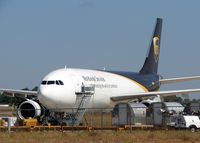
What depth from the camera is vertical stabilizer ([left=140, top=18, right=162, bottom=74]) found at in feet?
226

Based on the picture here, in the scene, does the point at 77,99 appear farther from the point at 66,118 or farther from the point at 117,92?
the point at 117,92

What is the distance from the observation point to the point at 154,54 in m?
70.8

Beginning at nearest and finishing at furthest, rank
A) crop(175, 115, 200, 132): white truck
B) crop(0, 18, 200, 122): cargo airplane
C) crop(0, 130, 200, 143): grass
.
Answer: crop(0, 130, 200, 143): grass < crop(175, 115, 200, 132): white truck < crop(0, 18, 200, 122): cargo airplane

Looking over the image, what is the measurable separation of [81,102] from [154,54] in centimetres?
2332

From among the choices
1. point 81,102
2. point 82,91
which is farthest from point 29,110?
point 82,91

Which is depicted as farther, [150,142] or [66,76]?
[66,76]

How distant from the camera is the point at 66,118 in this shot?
4903cm

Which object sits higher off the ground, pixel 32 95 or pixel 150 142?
pixel 32 95

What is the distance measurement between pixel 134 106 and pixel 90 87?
4.12 metres

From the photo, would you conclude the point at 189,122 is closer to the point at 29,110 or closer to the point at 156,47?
the point at 29,110

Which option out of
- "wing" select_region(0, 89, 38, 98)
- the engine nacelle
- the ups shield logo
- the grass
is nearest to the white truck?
the grass

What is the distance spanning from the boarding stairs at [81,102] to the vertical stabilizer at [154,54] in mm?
18056

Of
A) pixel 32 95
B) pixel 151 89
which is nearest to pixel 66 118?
pixel 32 95

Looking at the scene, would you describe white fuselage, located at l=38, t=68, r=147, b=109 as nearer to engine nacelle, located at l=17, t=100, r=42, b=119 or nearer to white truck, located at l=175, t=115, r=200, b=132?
engine nacelle, located at l=17, t=100, r=42, b=119
